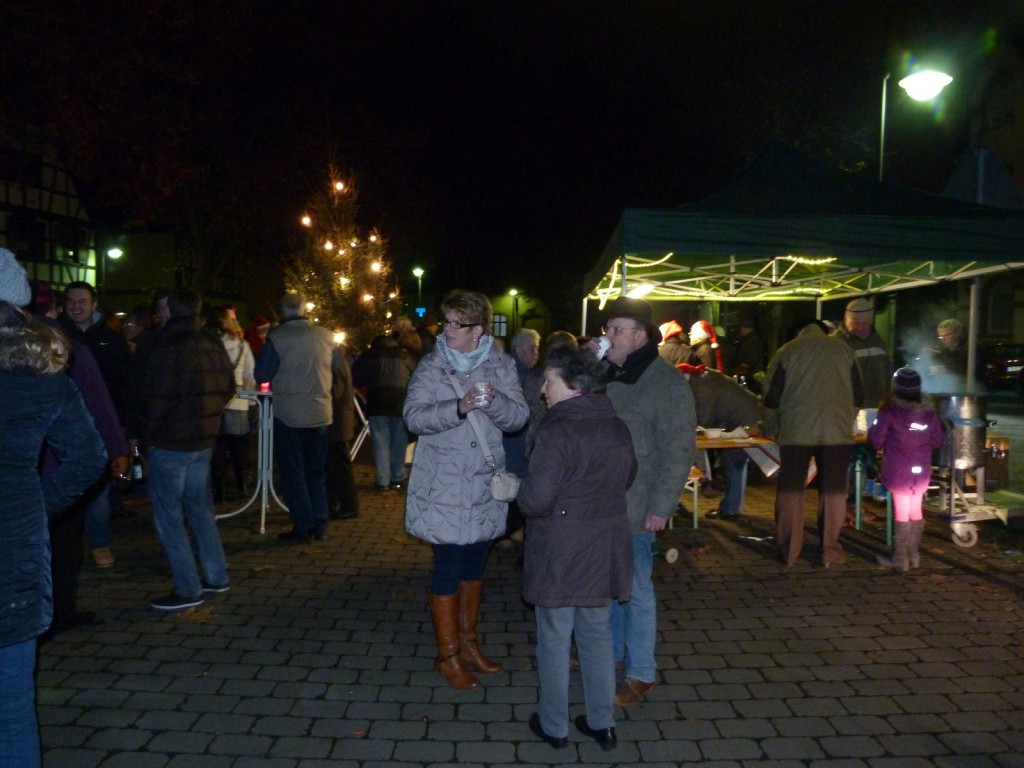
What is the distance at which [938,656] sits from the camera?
15.9ft

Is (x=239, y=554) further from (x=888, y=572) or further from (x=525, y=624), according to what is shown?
(x=888, y=572)

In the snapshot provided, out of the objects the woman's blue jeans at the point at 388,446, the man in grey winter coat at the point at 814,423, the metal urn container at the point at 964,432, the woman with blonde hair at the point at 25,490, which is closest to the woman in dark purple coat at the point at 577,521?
the woman with blonde hair at the point at 25,490

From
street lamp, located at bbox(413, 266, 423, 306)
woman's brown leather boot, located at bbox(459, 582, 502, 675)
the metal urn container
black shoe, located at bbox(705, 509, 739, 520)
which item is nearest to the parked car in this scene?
the metal urn container

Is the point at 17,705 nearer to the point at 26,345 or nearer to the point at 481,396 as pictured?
the point at 26,345

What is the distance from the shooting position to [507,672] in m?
4.62

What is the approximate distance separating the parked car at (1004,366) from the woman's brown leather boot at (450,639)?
24.4 metres

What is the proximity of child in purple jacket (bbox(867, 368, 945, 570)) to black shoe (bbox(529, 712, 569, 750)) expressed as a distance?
12.5 ft

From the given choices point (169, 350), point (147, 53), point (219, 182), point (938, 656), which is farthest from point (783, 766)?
point (219, 182)

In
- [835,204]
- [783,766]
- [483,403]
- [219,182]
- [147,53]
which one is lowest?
[783,766]

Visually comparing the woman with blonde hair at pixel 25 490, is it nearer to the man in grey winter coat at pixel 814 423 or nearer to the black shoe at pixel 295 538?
the black shoe at pixel 295 538

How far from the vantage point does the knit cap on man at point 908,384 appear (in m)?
6.47

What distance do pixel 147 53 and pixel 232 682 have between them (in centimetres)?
1813

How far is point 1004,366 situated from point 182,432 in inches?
1002

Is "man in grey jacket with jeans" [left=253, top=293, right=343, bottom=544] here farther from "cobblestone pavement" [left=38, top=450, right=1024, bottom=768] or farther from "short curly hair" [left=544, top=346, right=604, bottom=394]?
"short curly hair" [left=544, top=346, right=604, bottom=394]
